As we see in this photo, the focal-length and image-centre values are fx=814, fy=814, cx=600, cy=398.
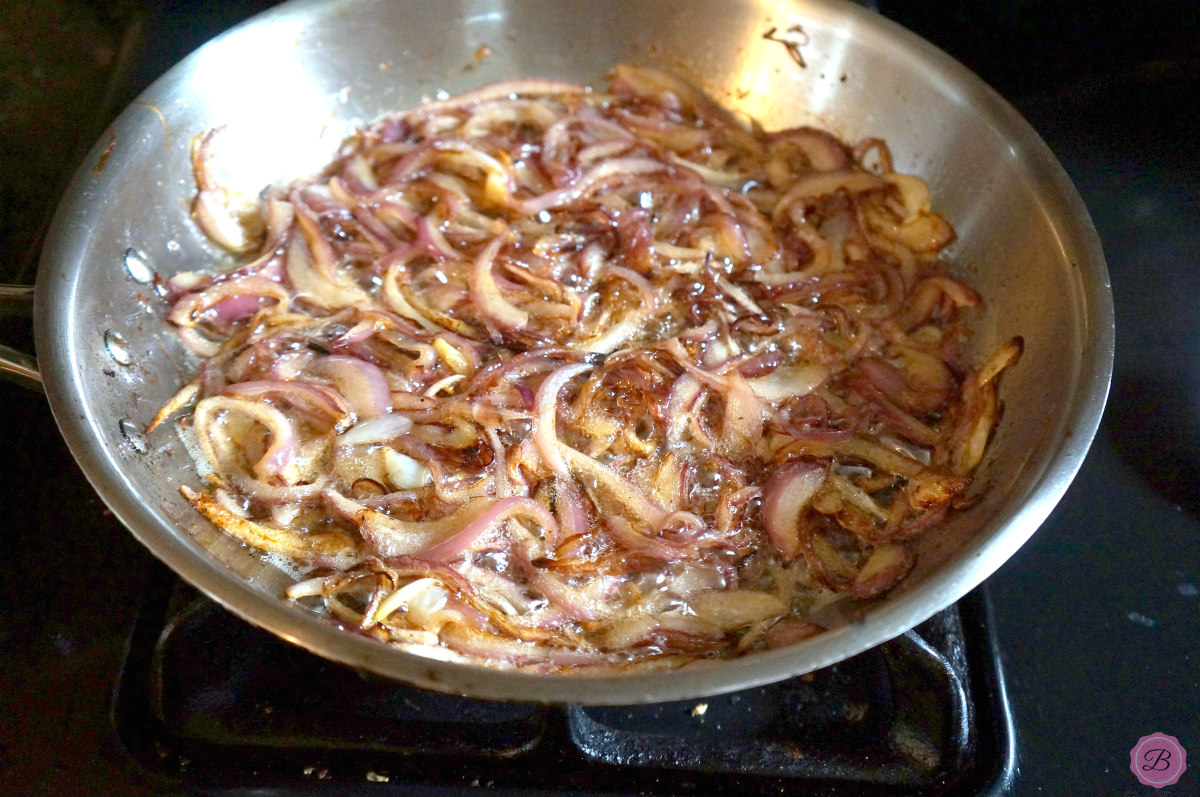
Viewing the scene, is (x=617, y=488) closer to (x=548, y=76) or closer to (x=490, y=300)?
(x=490, y=300)

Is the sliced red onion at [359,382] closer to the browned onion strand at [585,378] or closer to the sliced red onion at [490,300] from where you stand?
the browned onion strand at [585,378]

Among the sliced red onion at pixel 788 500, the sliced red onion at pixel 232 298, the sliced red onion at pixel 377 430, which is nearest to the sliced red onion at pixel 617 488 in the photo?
the sliced red onion at pixel 788 500

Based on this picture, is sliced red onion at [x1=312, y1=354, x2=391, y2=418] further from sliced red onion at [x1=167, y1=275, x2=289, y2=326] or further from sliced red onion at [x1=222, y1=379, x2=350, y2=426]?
sliced red onion at [x1=167, y1=275, x2=289, y2=326]

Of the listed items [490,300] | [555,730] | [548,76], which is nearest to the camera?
[555,730]

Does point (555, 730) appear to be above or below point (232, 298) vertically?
below

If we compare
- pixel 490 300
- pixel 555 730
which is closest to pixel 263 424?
pixel 490 300

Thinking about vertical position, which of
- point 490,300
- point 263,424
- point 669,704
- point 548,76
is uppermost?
point 548,76

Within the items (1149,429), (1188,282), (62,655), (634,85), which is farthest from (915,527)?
(62,655)
